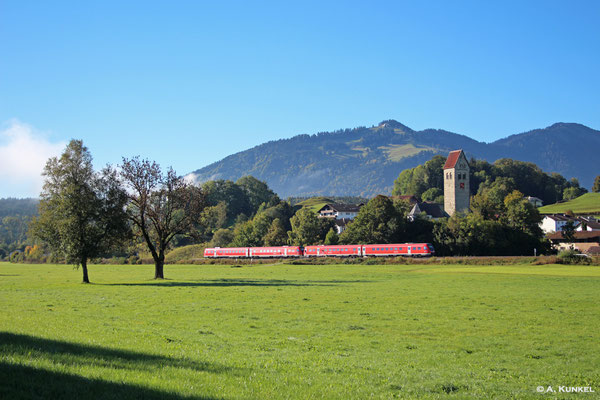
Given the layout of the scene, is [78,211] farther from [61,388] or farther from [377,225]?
[377,225]

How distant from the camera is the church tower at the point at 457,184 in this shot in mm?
139750

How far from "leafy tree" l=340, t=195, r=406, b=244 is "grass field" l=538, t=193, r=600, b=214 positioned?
75.0 meters

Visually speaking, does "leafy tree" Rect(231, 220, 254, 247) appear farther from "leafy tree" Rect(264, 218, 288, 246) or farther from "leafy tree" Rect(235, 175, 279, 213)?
"leafy tree" Rect(235, 175, 279, 213)

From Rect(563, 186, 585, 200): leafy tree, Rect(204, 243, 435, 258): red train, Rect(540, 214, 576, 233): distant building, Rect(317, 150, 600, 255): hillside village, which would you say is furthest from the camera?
Rect(563, 186, 585, 200): leafy tree

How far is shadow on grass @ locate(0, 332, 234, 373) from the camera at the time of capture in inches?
374

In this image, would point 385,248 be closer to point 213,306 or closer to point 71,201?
point 71,201

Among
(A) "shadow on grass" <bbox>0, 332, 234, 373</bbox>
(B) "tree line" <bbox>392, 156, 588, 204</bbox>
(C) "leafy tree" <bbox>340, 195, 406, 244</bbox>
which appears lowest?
(A) "shadow on grass" <bbox>0, 332, 234, 373</bbox>

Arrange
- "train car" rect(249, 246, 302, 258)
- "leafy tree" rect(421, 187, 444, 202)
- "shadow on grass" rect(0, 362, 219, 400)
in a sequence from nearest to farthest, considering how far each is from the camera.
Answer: "shadow on grass" rect(0, 362, 219, 400) < "train car" rect(249, 246, 302, 258) < "leafy tree" rect(421, 187, 444, 202)

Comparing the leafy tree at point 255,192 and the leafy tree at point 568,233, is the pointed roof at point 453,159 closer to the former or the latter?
the leafy tree at point 568,233

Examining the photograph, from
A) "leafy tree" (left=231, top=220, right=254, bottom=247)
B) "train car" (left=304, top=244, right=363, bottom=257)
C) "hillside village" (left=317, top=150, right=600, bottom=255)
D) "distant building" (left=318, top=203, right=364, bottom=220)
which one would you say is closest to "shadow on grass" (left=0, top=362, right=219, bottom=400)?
"train car" (left=304, top=244, right=363, bottom=257)

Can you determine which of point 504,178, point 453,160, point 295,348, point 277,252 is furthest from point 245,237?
point 295,348

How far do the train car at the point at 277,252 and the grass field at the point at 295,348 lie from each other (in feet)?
222

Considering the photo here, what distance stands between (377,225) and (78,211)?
192 feet

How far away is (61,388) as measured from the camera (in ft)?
24.5
